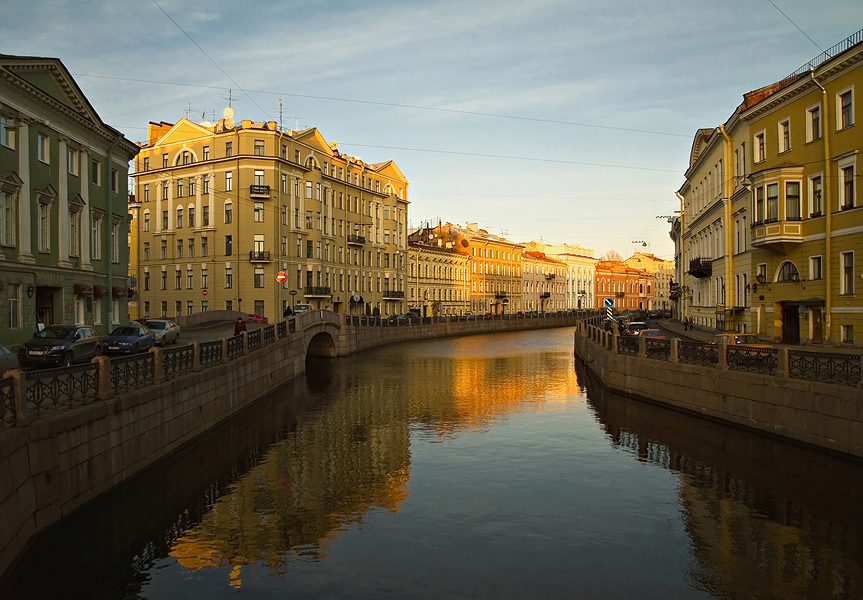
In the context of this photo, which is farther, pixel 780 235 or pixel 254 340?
pixel 780 235

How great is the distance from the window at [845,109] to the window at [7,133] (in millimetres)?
30499

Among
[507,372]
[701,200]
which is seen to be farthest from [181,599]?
[701,200]

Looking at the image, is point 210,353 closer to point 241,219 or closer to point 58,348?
point 58,348

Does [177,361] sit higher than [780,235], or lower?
lower

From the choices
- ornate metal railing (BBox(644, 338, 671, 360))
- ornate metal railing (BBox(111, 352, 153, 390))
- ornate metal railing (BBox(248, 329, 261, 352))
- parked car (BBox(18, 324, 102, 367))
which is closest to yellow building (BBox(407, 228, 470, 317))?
ornate metal railing (BBox(248, 329, 261, 352))

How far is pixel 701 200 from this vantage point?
48.0 metres

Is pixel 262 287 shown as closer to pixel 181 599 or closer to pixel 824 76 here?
pixel 824 76

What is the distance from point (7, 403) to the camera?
1020 cm

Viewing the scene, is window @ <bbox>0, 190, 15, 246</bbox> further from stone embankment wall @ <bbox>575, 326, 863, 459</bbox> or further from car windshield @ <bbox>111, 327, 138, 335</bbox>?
stone embankment wall @ <bbox>575, 326, 863, 459</bbox>

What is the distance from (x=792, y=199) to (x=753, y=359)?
1205 centimetres

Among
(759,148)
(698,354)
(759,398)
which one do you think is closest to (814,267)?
(759,148)

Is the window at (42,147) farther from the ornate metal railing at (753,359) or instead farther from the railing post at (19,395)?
the ornate metal railing at (753,359)

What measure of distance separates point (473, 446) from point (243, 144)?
4380 cm

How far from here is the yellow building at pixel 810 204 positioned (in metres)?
24.7
